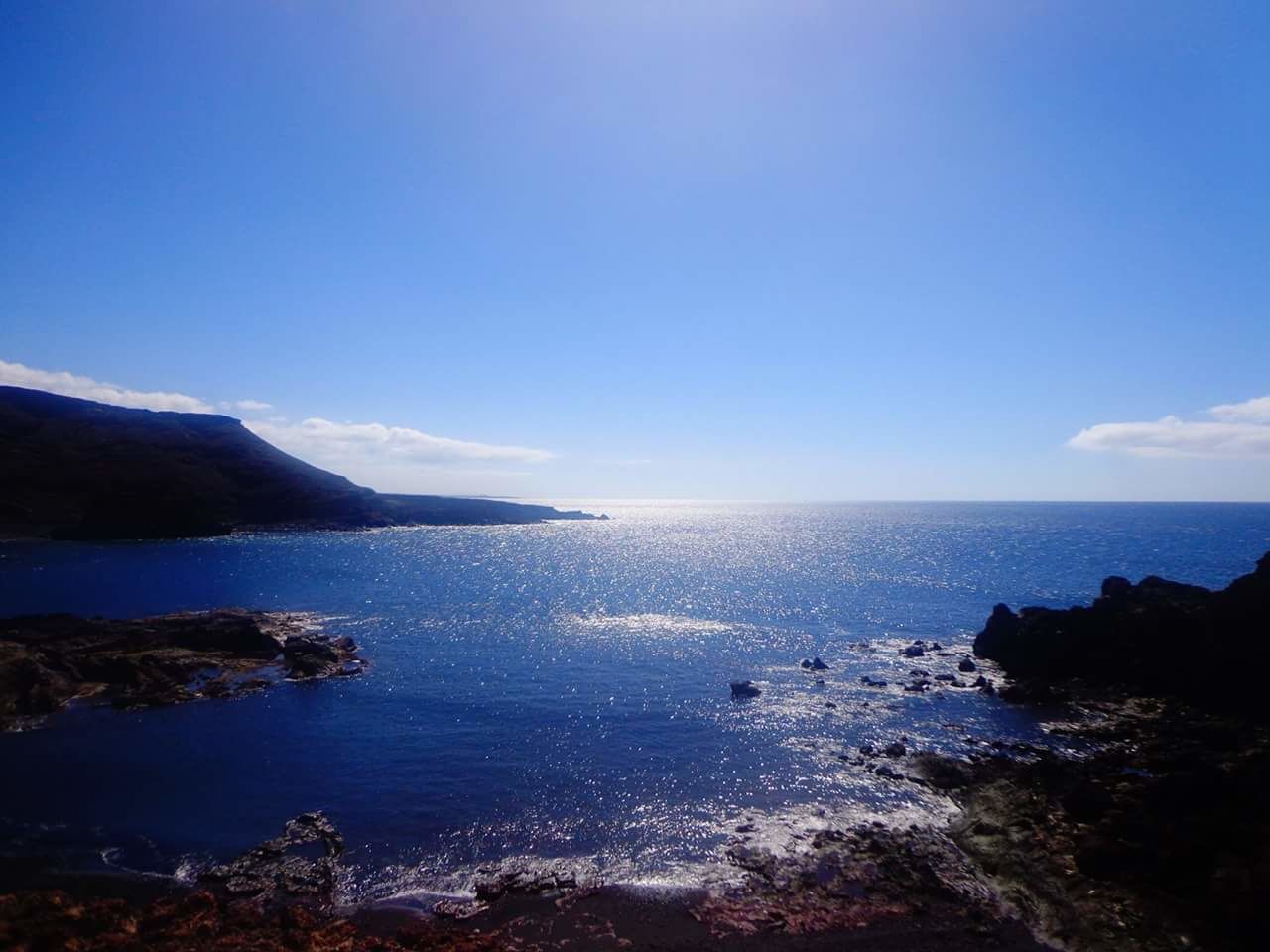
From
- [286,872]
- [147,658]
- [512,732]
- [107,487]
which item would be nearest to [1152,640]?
[512,732]

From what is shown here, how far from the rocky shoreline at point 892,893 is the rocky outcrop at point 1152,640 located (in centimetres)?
1180

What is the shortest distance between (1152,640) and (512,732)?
1715 inches

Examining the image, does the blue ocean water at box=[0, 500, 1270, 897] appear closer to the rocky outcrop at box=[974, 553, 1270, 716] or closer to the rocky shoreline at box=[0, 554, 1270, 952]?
the rocky shoreline at box=[0, 554, 1270, 952]

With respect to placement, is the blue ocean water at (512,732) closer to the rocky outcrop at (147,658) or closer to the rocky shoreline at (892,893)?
the rocky shoreline at (892,893)

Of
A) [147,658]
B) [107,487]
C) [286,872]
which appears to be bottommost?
[286,872]

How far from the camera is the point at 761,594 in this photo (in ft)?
326

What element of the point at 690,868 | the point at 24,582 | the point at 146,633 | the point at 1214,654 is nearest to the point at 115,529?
the point at 24,582

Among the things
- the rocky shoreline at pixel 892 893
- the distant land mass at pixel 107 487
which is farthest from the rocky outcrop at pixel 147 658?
the distant land mass at pixel 107 487

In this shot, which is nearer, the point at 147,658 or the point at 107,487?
the point at 147,658

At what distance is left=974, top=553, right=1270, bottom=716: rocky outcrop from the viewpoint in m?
42.0

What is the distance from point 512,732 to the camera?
1598 inches

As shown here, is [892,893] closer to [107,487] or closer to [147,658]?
[147,658]

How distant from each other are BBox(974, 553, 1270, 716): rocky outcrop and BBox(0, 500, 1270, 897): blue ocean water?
21.6ft

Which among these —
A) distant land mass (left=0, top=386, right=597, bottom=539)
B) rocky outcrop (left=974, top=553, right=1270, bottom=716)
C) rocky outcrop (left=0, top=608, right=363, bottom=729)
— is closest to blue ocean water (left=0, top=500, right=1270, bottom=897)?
rocky outcrop (left=0, top=608, right=363, bottom=729)
